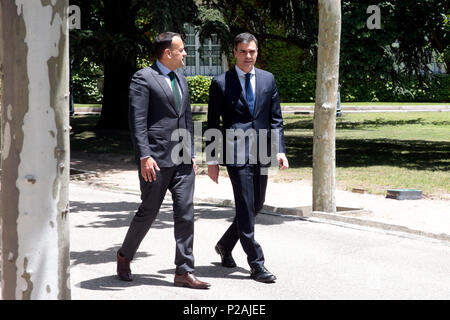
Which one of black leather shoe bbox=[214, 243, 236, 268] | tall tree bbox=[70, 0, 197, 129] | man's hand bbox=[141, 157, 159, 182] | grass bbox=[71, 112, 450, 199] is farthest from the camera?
tall tree bbox=[70, 0, 197, 129]

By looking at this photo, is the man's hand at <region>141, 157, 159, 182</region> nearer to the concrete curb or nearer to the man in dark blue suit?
the man in dark blue suit

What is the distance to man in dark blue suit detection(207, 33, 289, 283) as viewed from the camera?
22.2 feet

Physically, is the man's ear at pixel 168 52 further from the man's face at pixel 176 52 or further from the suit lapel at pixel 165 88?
the suit lapel at pixel 165 88

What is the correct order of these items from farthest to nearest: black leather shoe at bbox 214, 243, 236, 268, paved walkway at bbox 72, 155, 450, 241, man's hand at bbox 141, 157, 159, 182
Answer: paved walkway at bbox 72, 155, 450, 241, black leather shoe at bbox 214, 243, 236, 268, man's hand at bbox 141, 157, 159, 182

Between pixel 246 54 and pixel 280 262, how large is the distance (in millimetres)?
2170

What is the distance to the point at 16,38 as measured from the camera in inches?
158

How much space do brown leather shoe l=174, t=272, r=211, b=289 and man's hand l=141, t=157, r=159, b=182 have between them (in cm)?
87

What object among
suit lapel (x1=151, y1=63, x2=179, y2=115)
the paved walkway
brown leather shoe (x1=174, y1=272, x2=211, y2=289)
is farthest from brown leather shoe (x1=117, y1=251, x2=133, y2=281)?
the paved walkway

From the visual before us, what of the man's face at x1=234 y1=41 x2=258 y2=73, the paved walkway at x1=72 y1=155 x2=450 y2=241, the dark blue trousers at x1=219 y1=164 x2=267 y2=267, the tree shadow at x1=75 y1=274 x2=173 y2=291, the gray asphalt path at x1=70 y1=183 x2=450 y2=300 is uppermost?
the man's face at x1=234 y1=41 x2=258 y2=73

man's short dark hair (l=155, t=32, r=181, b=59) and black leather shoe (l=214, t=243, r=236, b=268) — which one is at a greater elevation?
man's short dark hair (l=155, t=32, r=181, b=59)

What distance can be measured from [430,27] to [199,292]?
14.0 metres
